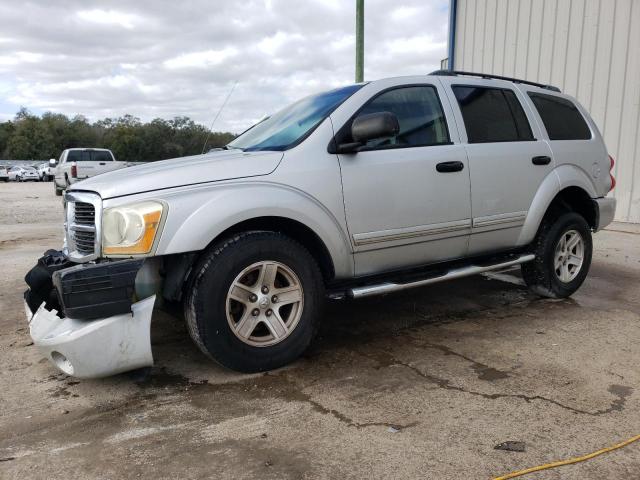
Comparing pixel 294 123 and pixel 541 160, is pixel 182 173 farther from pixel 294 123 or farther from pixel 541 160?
pixel 541 160

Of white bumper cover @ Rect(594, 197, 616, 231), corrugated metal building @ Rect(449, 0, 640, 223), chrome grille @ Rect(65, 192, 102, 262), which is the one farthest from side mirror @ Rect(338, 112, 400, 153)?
corrugated metal building @ Rect(449, 0, 640, 223)

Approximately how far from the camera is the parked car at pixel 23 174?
1590 inches

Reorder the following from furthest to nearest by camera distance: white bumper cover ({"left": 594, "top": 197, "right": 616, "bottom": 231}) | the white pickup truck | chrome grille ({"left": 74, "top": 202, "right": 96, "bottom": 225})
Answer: the white pickup truck → white bumper cover ({"left": 594, "top": 197, "right": 616, "bottom": 231}) → chrome grille ({"left": 74, "top": 202, "right": 96, "bottom": 225})

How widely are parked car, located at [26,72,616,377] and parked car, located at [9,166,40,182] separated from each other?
41.3 meters

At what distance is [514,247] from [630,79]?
7256 millimetres

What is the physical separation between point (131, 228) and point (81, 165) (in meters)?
19.1

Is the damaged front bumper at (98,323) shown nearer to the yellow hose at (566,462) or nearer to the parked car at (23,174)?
the yellow hose at (566,462)

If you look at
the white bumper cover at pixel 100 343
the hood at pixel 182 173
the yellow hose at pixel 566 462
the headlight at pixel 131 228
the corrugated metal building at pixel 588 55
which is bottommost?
the yellow hose at pixel 566 462

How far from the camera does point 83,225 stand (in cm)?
334

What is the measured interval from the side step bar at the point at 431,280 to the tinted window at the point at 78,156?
20231mm

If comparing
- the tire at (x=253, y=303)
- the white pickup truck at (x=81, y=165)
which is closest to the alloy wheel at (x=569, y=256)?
the tire at (x=253, y=303)

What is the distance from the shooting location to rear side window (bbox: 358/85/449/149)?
3969 millimetres

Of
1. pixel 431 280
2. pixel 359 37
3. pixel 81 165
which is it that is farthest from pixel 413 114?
pixel 81 165

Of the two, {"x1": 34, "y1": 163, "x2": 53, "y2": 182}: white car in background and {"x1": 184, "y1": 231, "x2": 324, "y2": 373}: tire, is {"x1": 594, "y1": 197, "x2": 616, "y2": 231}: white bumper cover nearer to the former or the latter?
{"x1": 184, "y1": 231, "x2": 324, "y2": 373}: tire
